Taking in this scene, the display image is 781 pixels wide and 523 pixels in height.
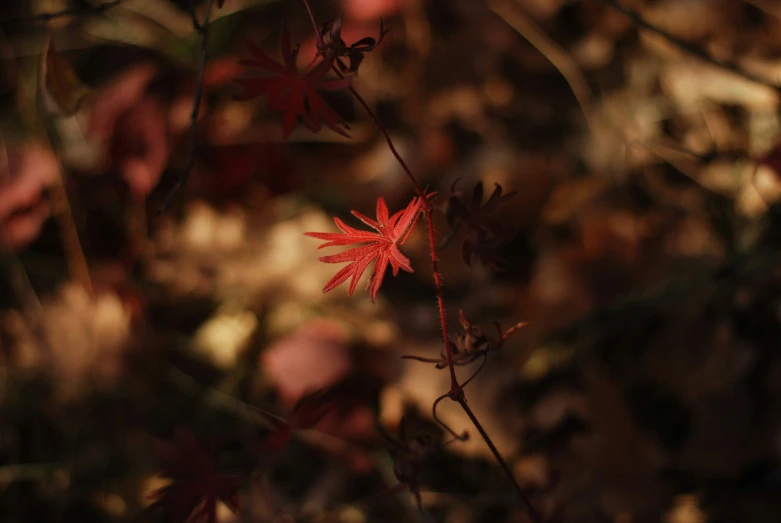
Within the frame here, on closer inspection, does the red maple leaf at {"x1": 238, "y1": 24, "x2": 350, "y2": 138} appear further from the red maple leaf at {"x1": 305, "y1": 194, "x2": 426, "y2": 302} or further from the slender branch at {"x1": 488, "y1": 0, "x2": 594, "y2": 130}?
the slender branch at {"x1": 488, "y1": 0, "x2": 594, "y2": 130}

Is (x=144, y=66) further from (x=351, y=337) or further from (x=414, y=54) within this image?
(x=351, y=337)

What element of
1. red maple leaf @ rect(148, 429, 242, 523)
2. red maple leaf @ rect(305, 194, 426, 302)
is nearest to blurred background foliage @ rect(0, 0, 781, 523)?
red maple leaf @ rect(148, 429, 242, 523)

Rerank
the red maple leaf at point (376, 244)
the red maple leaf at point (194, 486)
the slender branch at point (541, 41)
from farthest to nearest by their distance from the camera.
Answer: the slender branch at point (541, 41), the red maple leaf at point (194, 486), the red maple leaf at point (376, 244)

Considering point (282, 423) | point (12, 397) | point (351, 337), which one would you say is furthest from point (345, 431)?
point (12, 397)

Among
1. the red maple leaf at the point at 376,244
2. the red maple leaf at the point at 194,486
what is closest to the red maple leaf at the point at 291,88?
the red maple leaf at the point at 376,244

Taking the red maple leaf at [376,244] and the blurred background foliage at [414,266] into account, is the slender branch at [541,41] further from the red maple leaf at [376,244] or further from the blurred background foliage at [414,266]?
the red maple leaf at [376,244]

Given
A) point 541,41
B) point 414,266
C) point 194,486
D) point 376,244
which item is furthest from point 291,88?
point 541,41
